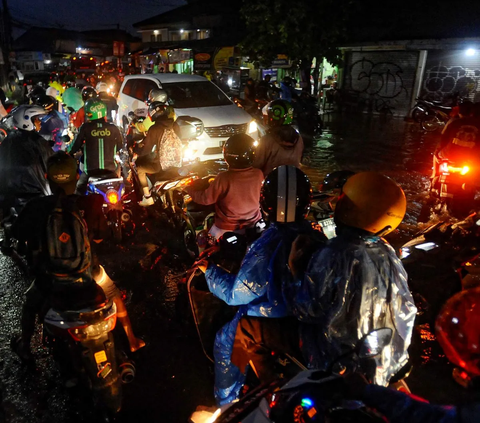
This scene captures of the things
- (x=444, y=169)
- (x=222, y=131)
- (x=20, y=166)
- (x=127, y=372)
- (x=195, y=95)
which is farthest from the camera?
(x=195, y=95)

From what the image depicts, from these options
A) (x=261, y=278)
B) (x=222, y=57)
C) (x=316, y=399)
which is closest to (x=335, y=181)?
(x=261, y=278)

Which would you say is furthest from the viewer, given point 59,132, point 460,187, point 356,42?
point 356,42

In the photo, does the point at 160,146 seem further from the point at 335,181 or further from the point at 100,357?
the point at 100,357

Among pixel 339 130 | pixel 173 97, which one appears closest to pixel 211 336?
pixel 173 97

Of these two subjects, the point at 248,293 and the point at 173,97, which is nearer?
the point at 248,293

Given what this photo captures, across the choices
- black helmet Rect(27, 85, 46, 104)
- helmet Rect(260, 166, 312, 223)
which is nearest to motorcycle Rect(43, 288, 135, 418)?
helmet Rect(260, 166, 312, 223)

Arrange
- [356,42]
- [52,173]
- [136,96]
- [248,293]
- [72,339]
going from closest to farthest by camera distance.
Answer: [248,293] < [72,339] < [52,173] < [136,96] < [356,42]

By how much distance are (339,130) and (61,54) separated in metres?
47.0

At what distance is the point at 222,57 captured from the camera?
23281 mm

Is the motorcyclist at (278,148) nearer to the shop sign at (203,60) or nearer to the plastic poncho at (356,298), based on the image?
the plastic poncho at (356,298)

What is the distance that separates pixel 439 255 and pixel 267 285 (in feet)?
8.98

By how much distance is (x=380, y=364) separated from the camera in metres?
1.92

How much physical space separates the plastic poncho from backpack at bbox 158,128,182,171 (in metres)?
4.71

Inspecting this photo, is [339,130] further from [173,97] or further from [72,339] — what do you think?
[72,339]
